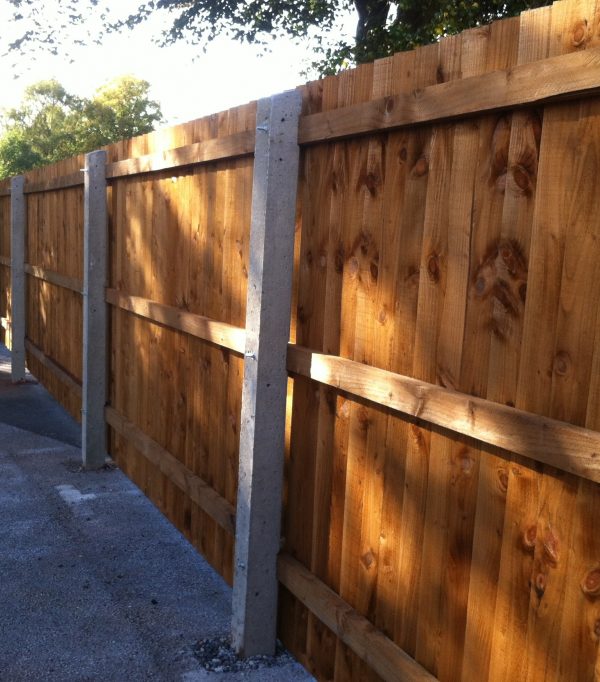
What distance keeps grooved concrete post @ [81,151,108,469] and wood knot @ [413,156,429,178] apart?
12.9 feet

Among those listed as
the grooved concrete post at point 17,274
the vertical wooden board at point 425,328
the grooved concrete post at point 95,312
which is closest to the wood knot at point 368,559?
the vertical wooden board at point 425,328

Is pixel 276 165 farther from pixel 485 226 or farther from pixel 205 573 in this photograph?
pixel 205 573

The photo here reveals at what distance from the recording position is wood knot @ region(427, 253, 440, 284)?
244 centimetres

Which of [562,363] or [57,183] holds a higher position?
[57,183]

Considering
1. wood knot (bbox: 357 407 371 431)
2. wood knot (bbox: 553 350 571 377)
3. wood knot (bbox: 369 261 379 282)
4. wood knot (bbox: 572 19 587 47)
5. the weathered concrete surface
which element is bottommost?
the weathered concrete surface

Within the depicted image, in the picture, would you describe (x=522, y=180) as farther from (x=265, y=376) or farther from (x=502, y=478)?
(x=265, y=376)

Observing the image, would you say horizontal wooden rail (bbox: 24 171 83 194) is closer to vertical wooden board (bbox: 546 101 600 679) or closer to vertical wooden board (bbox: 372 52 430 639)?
vertical wooden board (bbox: 372 52 430 639)

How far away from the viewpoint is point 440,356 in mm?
2428

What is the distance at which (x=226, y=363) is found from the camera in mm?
3992

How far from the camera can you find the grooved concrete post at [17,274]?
9625 millimetres

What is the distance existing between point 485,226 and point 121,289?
407 cm

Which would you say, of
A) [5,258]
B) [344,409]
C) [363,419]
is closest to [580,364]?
[363,419]

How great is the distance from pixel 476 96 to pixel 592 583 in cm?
132

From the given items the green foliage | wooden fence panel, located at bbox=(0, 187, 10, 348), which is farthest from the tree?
the green foliage
